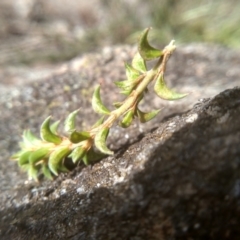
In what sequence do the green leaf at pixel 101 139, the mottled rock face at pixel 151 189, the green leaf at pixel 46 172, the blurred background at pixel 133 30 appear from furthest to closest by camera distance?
the blurred background at pixel 133 30, the green leaf at pixel 46 172, the green leaf at pixel 101 139, the mottled rock face at pixel 151 189

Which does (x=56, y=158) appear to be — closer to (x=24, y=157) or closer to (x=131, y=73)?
(x=24, y=157)

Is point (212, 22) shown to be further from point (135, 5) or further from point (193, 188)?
point (193, 188)

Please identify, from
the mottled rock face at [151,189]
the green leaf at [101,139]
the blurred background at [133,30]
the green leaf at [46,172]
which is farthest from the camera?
the blurred background at [133,30]

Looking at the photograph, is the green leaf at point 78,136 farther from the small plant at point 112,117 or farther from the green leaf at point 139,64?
the green leaf at point 139,64

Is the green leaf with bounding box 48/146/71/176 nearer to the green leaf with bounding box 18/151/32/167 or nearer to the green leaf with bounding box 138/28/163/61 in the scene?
the green leaf with bounding box 18/151/32/167

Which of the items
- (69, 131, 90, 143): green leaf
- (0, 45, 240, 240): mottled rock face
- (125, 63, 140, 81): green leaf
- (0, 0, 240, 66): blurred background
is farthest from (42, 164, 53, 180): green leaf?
(0, 0, 240, 66): blurred background

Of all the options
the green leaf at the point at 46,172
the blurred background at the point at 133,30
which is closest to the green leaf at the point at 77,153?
the green leaf at the point at 46,172

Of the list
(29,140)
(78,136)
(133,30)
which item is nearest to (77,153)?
(78,136)
